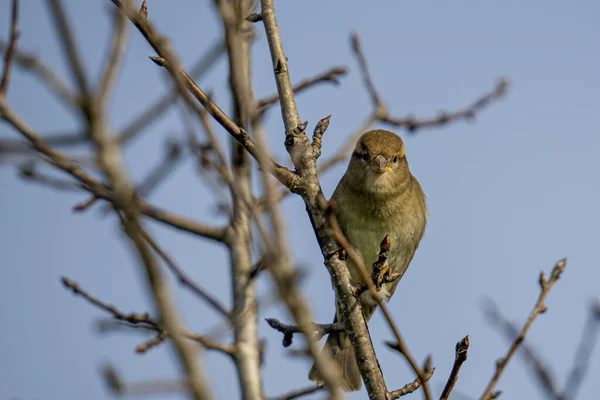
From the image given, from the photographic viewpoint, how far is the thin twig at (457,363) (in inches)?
128

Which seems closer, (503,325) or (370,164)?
(503,325)

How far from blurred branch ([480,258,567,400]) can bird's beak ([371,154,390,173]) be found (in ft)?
10.6

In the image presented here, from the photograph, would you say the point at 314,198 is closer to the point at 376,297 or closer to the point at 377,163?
the point at 376,297

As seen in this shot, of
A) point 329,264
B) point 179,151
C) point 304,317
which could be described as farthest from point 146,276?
point 329,264

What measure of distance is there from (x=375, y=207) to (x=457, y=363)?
3.57 m

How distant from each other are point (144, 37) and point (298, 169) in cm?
105

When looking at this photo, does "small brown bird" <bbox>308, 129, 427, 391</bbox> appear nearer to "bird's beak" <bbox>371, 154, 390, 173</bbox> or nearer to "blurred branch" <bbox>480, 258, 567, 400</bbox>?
"bird's beak" <bbox>371, 154, 390, 173</bbox>

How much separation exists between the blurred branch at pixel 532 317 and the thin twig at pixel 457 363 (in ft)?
0.44

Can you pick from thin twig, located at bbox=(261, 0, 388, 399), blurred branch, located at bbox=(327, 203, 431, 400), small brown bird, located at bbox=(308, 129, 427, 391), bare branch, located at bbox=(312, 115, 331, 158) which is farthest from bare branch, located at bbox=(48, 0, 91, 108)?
small brown bird, located at bbox=(308, 129, 427, 391)

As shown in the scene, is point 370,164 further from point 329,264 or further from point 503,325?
point 503,325

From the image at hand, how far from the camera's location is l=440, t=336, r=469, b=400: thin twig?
324cm

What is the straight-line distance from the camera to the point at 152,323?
13.2 feet

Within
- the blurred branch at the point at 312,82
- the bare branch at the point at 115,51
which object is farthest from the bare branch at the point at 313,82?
the bare branch at the point at 115,51

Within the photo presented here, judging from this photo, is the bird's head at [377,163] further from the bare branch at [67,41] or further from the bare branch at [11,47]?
the bare branch at [67,41]
